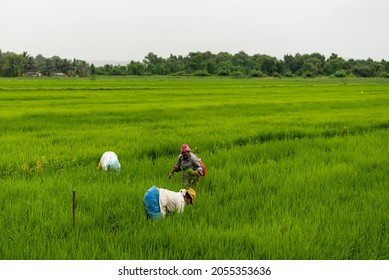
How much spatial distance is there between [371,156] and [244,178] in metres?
2.85

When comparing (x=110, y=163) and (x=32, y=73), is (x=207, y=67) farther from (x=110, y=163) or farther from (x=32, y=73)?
(x=110, y=163)

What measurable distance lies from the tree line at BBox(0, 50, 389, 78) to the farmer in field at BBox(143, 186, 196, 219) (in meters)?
68.9

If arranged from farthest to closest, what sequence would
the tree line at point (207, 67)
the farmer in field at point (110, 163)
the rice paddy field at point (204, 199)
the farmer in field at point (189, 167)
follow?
the tree line at point (207, 67)
the farmer in field at point (110, 163)
the farmer in field at point (189, 167)
the rice paddy field at point (204, 199)

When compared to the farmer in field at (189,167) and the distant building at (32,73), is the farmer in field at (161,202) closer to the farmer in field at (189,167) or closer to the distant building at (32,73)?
the farmer in field at (189,167)

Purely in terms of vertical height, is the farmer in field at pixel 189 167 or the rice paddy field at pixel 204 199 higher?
the farmer in field at pixel 189 167

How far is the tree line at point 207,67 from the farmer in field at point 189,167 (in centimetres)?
6799

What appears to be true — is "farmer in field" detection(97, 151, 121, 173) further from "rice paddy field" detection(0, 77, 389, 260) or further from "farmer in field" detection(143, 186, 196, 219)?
"farmer in field" detection(143, 186, 196, 219)

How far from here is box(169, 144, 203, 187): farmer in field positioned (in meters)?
4.44

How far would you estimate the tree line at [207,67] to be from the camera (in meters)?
72.8

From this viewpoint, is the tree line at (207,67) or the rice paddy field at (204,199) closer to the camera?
the rice paddy field at (204,199)

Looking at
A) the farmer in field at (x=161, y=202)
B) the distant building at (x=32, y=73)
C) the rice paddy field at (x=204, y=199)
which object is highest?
the distant building at (x=32, y=73)

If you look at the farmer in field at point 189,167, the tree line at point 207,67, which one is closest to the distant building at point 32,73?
the tree line at point 207,67

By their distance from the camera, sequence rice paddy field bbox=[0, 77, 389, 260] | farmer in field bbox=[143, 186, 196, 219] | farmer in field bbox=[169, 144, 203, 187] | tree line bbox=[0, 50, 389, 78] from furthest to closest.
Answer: tree line bbox=[0, 50, 389, 78] < farmer in field bbox=[169, 144, 203, 187] < farmer in field bbox=[143, 186, 196, 219] < rice paddy field bbox=[0, 77, 389, 260]

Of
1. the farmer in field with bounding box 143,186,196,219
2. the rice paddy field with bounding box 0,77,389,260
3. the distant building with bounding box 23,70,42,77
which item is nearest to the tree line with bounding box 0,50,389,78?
the distant building with bounding box 23,70,42,77
